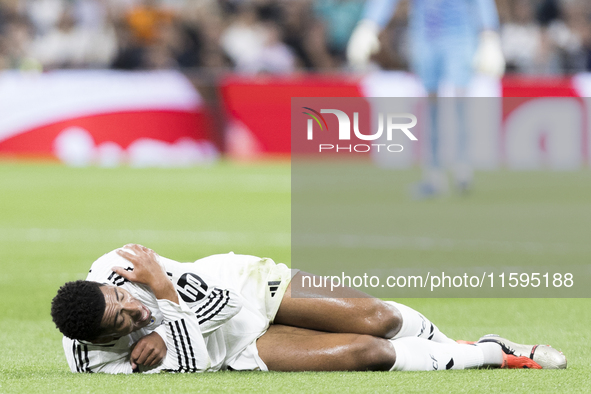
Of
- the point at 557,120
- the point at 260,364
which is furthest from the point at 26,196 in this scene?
the point at 260,364

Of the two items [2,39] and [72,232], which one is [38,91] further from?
[72,232]

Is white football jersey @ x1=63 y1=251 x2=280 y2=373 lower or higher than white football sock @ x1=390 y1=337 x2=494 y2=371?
higher

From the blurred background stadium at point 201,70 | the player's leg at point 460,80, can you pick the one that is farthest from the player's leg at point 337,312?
the blurred background stadium at point 201,70

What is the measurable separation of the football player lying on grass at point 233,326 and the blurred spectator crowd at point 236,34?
48.0 ft

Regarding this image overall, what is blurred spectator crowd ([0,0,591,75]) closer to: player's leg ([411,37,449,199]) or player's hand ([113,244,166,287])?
player's leg ([411,37,449,199])

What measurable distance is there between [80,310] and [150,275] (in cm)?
34

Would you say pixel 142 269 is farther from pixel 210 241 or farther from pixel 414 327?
pixel 210 241

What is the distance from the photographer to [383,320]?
169 inches

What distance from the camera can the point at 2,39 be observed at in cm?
1964

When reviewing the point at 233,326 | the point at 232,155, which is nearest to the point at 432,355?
the point at 233,326

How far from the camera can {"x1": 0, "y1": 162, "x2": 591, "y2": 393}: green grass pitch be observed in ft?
13.1

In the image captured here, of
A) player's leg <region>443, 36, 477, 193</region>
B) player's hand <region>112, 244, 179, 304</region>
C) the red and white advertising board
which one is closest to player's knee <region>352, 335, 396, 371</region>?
player's hand <region>112, 244, 179, 304</region>

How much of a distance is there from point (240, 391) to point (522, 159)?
42.0ft

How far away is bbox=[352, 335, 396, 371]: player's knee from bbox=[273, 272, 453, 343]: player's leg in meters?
0.07
